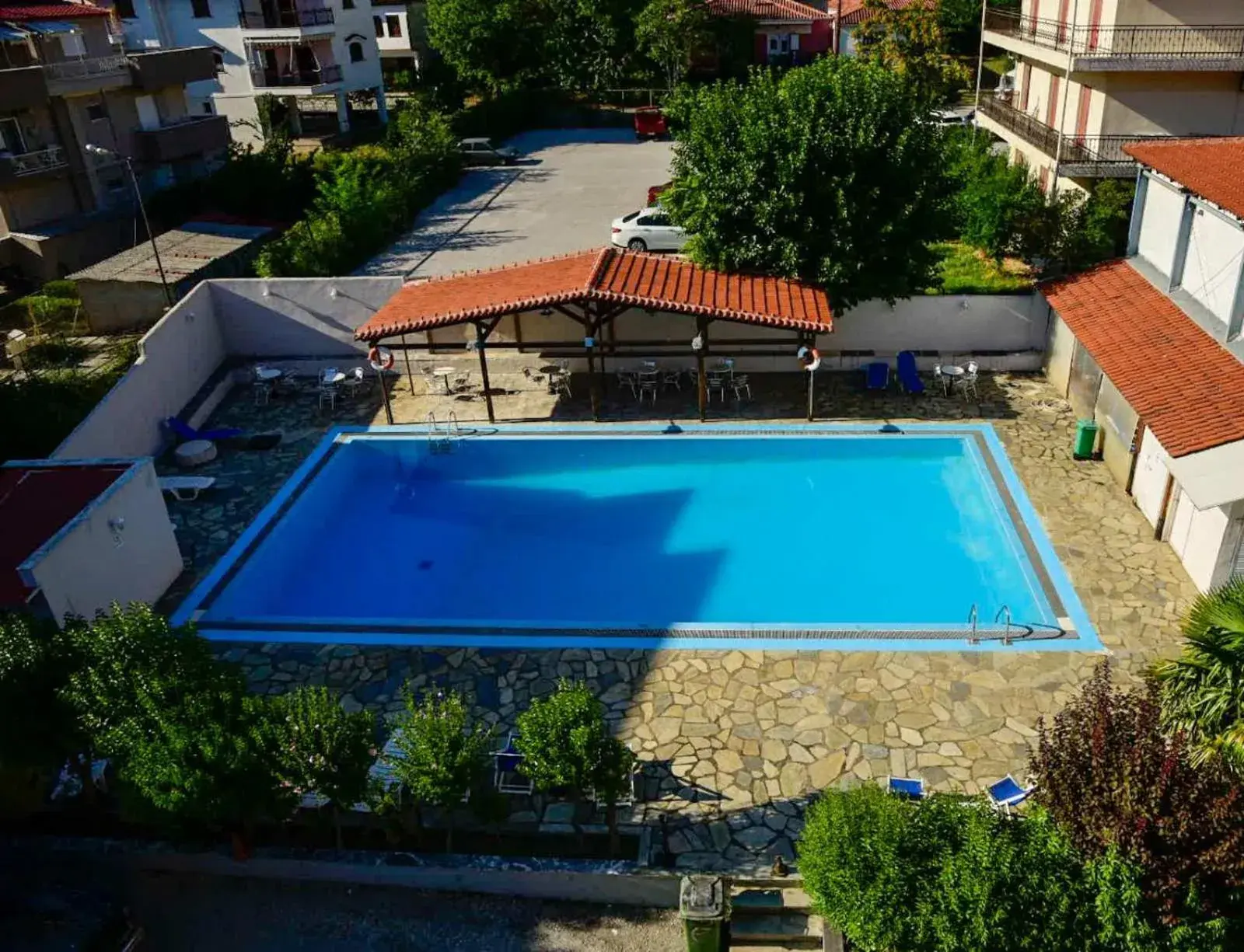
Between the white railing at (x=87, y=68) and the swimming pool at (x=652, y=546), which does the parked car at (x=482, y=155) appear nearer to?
the white railing at (x=87, y=68)

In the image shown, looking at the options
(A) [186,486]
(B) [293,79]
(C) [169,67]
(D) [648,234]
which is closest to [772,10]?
(B) [293,79]

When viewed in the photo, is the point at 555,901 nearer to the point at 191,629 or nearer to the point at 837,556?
the point at 191,629

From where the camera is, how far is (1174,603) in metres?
15.2

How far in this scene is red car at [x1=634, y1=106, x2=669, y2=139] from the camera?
56.2 meters

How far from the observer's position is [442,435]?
22.2m

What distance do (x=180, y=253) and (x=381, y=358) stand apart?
9.28m

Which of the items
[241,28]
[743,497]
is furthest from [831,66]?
[241,28]

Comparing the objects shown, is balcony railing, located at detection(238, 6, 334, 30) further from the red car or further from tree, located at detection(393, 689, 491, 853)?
tree, located at detection(393, 689, 491, 853)

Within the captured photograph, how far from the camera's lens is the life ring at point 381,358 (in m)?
21.9

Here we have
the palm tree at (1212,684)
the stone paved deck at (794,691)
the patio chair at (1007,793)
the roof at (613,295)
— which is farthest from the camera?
the roof at (613,295)

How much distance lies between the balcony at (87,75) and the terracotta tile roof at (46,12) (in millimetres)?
1632

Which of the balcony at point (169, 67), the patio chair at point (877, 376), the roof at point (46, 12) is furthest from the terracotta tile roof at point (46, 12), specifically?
the patio chair at point (877, 376)

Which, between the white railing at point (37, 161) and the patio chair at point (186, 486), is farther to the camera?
the white railing at point (37, 161)

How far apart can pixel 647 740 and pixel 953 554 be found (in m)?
7.51
